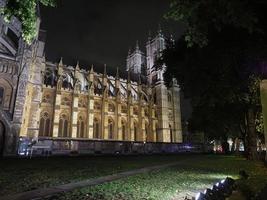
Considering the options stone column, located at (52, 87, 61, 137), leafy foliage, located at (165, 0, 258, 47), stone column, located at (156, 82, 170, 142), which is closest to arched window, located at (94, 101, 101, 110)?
stone column, located at (52, 87, 61, 137)

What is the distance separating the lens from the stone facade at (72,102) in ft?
98.4

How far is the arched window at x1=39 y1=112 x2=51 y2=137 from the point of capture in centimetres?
4497

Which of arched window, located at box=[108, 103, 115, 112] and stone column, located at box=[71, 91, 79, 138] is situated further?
arched window, located at box=[108, 103, 115, 112]

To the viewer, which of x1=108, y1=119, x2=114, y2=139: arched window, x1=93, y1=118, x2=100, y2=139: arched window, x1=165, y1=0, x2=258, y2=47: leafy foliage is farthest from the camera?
x1=108, y1=119, x2=114, y2=139: arched window

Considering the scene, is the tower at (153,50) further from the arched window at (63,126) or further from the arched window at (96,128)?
the arched window at (63,126)

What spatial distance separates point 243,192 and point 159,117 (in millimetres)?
61307

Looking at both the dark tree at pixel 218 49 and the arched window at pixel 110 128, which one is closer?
the dark tree at pixel 218 49

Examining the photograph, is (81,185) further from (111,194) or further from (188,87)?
(188,87)

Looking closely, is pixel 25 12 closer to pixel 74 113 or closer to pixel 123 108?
pixel 74 113

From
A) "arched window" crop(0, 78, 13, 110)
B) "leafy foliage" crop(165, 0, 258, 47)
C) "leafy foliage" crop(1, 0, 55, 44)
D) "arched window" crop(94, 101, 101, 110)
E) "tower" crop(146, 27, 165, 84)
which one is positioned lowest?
"leafy foliage" crop(165, 0, 258, 47)

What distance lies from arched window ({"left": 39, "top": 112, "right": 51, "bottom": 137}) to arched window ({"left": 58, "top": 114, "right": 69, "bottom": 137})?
2468 millimetres

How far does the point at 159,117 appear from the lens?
65.8 metres

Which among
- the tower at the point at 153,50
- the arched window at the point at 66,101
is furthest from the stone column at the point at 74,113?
the tower at the point at 153,50

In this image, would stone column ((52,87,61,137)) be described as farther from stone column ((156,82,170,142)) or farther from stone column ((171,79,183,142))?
stone column ((171,79,183,142))
